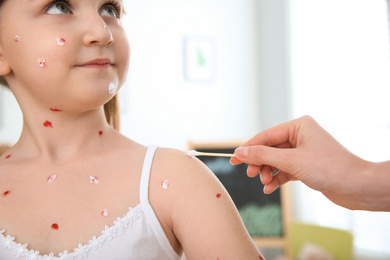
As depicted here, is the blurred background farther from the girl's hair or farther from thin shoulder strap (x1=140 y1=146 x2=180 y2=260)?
thin shoulder strap (x1=140 y1=146 x2=180 y2=260)

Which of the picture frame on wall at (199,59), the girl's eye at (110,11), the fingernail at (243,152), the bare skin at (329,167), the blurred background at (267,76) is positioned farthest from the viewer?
the picture frame on wall at (199,59)

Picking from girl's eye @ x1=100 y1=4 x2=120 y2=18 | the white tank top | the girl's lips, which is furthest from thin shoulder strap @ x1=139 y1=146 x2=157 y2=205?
girl's eye @ x1=100 y1=4 x2=120 y2=18

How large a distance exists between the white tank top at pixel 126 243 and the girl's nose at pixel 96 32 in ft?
1.03

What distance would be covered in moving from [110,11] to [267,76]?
3.43 m

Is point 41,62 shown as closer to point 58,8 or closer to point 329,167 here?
point 58,8

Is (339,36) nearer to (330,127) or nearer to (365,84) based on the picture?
(365,84)

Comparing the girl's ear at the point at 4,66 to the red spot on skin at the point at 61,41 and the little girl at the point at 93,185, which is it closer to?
the little girl at the point at 93,185

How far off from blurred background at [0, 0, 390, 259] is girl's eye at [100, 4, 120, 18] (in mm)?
1877

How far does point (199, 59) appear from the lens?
398cm

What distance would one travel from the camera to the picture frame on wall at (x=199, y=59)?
3.94m

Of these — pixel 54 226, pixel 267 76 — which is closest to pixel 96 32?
pixel 54 226

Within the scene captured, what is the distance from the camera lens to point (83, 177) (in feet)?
2.82

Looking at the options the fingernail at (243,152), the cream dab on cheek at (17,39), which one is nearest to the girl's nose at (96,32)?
the cream dab on cheek at (17,39)

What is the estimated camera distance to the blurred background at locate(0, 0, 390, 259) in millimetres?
2965
